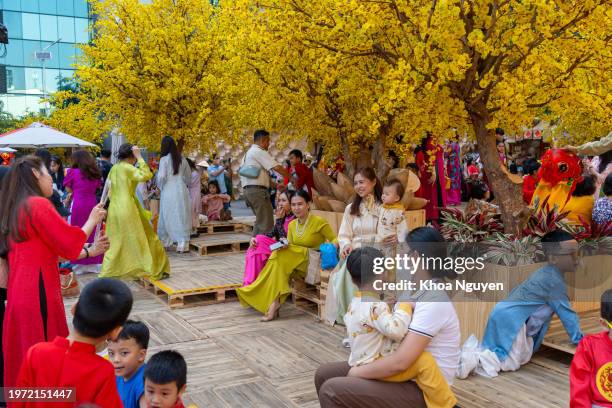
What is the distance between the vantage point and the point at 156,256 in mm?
6930

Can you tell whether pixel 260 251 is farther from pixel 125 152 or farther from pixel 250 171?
pixel 125 152

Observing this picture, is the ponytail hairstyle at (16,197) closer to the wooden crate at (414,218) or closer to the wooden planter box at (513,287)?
the wooden planter box at (513,287)

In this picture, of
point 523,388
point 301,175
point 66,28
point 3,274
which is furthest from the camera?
point 66,28

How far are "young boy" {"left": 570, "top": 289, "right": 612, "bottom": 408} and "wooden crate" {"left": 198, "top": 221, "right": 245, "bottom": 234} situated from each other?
8.14 metres

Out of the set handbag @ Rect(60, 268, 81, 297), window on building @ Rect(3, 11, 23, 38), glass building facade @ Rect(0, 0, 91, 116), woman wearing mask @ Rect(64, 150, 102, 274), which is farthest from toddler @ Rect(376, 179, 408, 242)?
window on building @ Rect(3, 11, 23, 38)

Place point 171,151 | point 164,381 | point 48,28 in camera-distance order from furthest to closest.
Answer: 1. point 48,28
2. point 171,151
3. point 164,381

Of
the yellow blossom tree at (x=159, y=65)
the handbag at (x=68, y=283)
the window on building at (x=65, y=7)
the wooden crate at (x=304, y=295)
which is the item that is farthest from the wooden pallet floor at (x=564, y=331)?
the window on building at (x=65, y=7)

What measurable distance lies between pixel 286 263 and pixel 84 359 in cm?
355

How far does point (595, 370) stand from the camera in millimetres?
2492

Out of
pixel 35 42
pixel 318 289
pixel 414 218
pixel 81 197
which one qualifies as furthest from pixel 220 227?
pixel 35 42

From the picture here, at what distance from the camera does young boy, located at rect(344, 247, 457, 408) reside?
2678mm

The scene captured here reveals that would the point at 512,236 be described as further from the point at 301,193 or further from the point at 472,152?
the point at 472,152

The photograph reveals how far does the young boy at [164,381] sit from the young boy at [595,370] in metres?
1.66

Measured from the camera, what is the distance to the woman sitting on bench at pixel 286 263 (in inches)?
222
